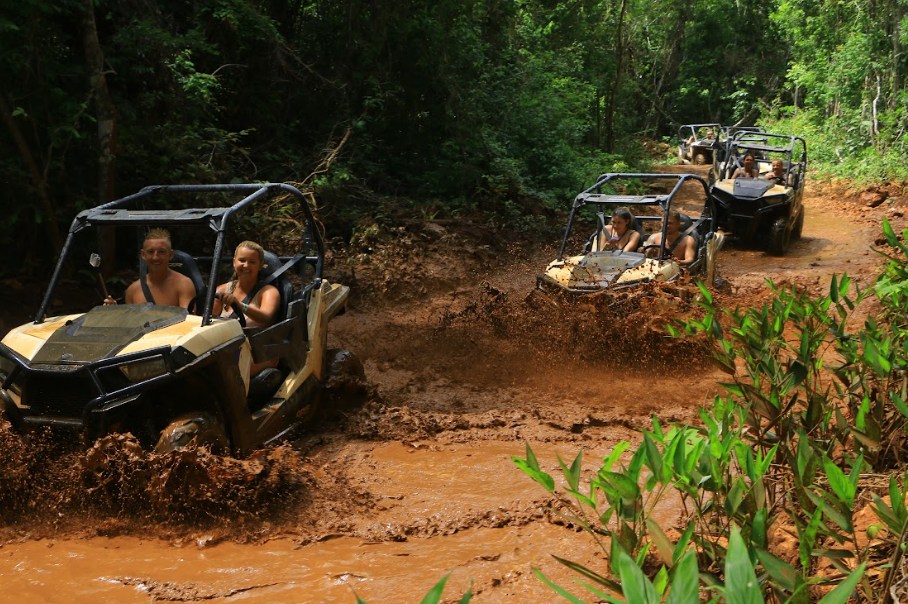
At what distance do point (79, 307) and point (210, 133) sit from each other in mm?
3262

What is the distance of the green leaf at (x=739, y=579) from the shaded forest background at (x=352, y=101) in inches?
292

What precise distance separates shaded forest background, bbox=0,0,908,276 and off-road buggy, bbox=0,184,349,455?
3.15 metres

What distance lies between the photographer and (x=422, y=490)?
5.09 metres

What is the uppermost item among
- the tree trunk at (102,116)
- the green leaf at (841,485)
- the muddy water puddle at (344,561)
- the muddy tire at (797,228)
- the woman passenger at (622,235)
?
the tree trunk at (102,116)

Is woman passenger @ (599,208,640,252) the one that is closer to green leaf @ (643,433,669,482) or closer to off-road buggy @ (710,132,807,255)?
off-road buggy @ (710,132,807,255)

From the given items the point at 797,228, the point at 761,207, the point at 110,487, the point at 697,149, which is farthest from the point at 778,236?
the point at 697,149

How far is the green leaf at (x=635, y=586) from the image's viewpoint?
4.71 feet

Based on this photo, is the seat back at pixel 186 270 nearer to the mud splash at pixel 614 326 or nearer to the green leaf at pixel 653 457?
the mud splash at pixel 614 326

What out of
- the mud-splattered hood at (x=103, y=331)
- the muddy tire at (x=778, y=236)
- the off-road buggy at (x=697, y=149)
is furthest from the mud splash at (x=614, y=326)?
the off-road buggy at (x=697, y=149)

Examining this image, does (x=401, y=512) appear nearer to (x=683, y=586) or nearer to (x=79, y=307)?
(x=683, y=586)

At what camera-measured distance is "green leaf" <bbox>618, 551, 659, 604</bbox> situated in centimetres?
144

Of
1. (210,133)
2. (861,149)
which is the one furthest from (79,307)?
(861,149)

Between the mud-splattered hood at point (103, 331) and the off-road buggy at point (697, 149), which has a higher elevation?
the mud-splattered hood at point (103, 331)

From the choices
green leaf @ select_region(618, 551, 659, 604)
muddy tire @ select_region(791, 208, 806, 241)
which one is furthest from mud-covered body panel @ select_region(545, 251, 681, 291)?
muddy tire @ select_region(791, 208, 806, 241)
